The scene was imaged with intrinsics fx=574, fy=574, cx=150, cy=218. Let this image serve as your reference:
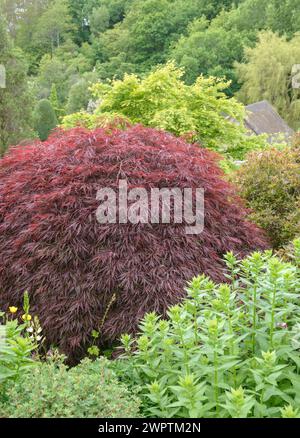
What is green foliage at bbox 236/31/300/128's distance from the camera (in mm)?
27781

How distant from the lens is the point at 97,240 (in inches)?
143

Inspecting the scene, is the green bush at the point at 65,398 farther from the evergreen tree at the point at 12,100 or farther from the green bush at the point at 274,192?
the evergreen tree at the point at 12,100

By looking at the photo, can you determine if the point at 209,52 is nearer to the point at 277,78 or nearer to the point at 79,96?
the point at 79,96

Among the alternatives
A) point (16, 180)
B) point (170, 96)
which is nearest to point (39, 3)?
point (170, 96)

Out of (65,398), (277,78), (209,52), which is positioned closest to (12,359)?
(65,398)

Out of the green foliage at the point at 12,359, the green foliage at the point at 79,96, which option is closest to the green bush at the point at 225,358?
the green foliage at the point at 12,359

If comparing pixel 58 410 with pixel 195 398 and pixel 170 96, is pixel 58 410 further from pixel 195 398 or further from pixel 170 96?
pixel 170 96

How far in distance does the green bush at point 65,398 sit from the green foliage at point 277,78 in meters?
26.7

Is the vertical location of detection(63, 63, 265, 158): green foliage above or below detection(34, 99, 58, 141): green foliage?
above

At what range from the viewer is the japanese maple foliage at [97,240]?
11.6ft

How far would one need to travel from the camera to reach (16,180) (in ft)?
13.4

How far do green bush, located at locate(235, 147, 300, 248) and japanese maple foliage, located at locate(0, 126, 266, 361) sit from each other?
650mm

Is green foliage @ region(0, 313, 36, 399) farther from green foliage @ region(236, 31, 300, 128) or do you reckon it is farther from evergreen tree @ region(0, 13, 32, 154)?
green foliage @ region(236, 31, 300, 128)

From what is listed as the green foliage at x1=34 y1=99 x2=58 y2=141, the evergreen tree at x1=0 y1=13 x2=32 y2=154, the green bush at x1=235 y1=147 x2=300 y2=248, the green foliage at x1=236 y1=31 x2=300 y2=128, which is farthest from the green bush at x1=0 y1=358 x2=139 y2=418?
the green foliage at x1=236 y1=31 x2=300 y2=128
